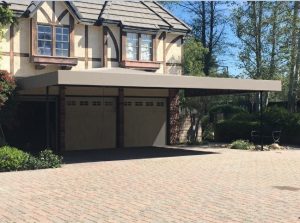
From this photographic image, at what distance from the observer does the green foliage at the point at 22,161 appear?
46.4ft

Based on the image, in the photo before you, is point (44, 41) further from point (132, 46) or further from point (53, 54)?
point (132, 46)

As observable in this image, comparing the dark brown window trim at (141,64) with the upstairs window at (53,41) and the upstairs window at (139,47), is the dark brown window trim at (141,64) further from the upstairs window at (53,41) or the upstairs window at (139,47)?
the upstairs window at (53,41)

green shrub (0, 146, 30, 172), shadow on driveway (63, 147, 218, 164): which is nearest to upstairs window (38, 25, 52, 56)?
shadow on driveway (63, 147, 218, 164)

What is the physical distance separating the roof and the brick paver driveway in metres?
7.90

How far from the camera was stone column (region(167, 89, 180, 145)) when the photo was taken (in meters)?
24.9

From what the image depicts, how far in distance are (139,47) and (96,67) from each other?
250cm

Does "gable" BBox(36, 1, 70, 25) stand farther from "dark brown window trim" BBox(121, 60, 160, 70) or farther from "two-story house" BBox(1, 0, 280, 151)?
"dark brown window trim" BBox(121, 60, 160, 70)

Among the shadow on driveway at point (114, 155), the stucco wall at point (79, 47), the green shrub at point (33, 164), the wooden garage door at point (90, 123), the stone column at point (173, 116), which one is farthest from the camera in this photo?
the stone column at point (173, 116)

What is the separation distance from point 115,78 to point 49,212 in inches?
312

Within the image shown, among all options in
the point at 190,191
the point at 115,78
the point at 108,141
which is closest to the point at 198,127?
the point at 108,141

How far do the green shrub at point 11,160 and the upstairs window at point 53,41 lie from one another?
280 inches

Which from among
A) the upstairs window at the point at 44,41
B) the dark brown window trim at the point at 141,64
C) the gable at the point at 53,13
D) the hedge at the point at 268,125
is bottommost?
the hedge at the point at 268,125

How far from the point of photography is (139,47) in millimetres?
23344

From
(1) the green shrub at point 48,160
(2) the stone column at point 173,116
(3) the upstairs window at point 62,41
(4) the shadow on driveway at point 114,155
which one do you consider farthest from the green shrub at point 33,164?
(2) the stone column at point 173,116
